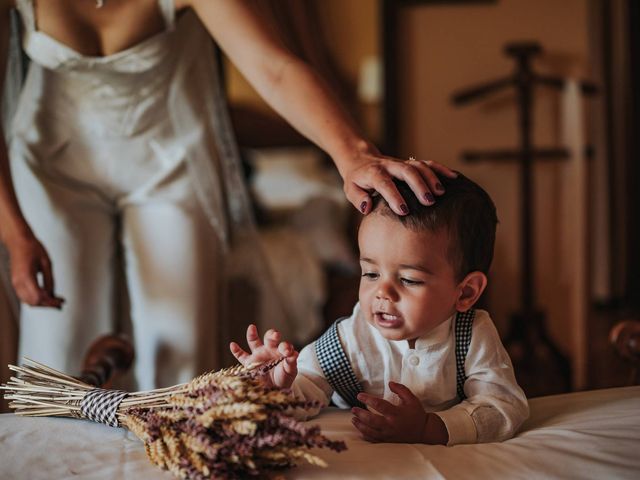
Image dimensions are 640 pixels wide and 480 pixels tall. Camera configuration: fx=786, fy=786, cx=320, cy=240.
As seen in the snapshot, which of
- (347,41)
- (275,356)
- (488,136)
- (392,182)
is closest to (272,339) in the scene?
(275,356)

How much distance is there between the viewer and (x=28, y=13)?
4.84 feet

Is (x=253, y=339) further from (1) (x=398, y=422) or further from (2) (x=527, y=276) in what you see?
(2) (x=527, y=276)

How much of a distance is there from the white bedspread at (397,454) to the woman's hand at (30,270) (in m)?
0.31

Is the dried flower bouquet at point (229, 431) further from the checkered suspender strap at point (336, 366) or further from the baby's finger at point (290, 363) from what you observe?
the checkered suspender strap at point (336, 366)

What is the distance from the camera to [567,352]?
12.9ft

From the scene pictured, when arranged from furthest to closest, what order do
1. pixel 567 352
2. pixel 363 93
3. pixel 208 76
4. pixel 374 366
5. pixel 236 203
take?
pixel 363 93 → pixel 567 352 → pixel 236 203 → pixel 208 76 → pixel 374 366

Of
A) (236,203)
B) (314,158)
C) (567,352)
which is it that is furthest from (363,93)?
(236,203)

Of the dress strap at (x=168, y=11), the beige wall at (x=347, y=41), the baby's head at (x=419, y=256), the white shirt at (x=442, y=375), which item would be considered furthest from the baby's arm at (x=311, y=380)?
the beige wall at (x=347, y=41)

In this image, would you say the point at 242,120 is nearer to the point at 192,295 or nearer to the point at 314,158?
the point at 314,158

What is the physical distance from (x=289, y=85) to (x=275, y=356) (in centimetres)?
56

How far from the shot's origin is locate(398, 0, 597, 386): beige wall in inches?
161

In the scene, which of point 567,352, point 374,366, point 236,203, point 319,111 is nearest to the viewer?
point 374,366

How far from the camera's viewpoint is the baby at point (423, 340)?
1.00 metres

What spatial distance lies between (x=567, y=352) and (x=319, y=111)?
301 cm
